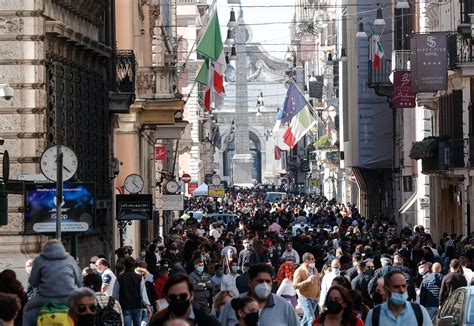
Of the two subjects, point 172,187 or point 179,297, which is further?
point 172,187

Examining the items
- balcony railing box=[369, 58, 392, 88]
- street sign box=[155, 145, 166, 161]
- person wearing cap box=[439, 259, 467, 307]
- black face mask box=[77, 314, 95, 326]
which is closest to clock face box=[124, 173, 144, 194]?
person wearing cap box=[439, 259, 467, 307]

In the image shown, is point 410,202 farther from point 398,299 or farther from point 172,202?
point 398,299

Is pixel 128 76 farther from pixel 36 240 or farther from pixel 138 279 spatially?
pixel 138 279

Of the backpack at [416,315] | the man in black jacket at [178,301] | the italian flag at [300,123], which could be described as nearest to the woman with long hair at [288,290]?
the backpack at [416,315]

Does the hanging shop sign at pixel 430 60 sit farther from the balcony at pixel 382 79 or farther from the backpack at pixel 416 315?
the backpack at pixel 416 315

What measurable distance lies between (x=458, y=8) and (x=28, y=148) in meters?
24.3

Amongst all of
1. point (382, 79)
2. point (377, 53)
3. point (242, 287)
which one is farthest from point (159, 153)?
point (242, 287)

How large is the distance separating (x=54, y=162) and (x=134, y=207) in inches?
584

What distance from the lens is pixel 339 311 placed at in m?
13.7

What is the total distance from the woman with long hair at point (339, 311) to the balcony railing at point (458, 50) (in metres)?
31.7

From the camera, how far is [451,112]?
49.9 meters

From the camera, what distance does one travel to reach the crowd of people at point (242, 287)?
1293 centimetres

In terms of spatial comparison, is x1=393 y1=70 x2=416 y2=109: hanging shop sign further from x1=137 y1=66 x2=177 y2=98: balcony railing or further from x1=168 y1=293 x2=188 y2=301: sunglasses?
x1=168 y1=293 x2=188 y2=301: sunglasses

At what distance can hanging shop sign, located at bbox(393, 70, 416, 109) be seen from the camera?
5141 cm
